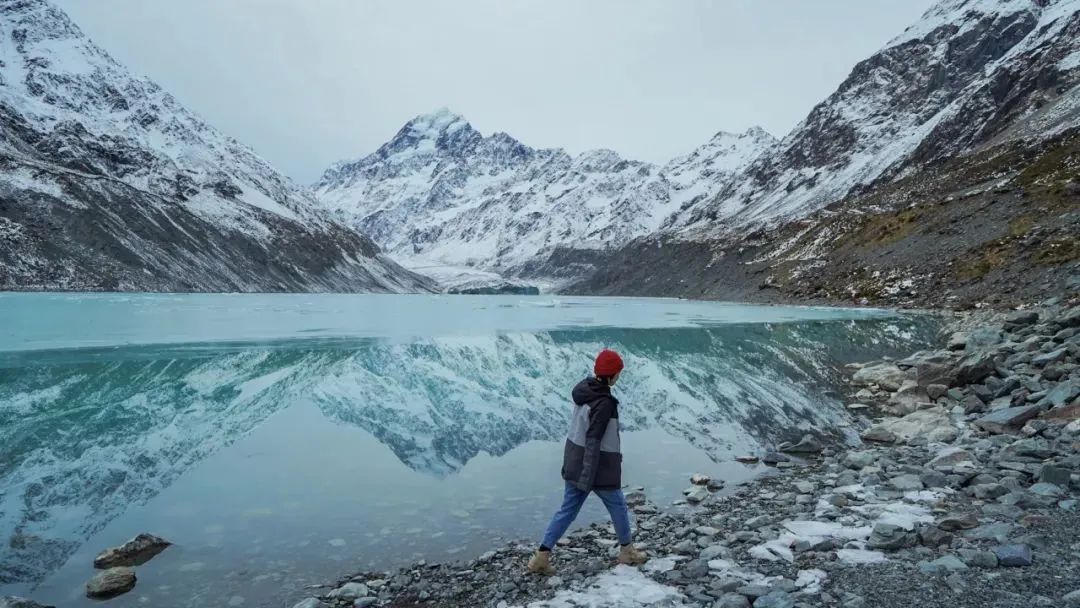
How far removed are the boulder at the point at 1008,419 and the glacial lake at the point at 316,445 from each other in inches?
174

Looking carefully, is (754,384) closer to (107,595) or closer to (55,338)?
(107,595)

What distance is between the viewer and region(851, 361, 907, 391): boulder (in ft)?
79.0

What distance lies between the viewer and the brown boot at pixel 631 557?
905 centimetres

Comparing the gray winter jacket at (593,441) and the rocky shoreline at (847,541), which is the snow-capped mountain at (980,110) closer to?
the rocky shoreline at (847,541)

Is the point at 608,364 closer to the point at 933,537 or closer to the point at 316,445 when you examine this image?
the point at 933,537

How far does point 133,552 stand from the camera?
387 inches

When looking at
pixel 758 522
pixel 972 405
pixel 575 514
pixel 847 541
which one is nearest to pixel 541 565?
pixel 575 514

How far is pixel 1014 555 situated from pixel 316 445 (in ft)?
48.0

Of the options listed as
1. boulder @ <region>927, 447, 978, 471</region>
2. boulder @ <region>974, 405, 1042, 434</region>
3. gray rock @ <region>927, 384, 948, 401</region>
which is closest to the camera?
boulder @ <region>927, 447, 978, 471</region>

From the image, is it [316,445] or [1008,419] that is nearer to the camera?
[1008,419]

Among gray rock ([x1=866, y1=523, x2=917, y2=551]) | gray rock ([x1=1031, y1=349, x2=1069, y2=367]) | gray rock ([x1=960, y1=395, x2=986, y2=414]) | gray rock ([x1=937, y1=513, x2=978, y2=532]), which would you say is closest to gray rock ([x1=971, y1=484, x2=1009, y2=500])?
gray rock ([x1=937, y1=513, x2=978, y2=532])

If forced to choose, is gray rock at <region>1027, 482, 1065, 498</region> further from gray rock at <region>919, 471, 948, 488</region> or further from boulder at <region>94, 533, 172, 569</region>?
boulder at <region>94, 533, 172, 569</region>

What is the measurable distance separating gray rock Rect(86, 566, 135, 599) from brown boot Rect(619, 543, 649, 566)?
6.62 m

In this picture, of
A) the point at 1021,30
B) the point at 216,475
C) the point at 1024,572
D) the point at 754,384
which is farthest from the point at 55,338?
the point at 1021,30
